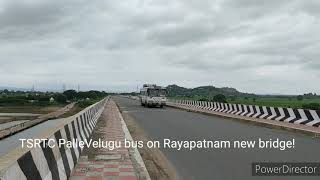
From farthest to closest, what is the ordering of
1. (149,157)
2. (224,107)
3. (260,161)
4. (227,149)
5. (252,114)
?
(224,107) → (252,114) → (227,149) → (149,157) → (260,161)

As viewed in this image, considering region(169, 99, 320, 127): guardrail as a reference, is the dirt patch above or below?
below

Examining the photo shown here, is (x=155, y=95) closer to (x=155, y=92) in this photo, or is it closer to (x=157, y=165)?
(x=155, y=92)

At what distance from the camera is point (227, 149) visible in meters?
13.9

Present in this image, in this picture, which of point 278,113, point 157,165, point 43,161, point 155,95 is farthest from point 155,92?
point 43,161

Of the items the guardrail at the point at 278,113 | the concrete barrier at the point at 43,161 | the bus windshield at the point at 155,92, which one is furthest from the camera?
the bus windshield at the point at 155,92

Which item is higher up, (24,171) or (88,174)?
(24,171)

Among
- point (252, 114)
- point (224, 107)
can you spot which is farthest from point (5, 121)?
point (252, 114)

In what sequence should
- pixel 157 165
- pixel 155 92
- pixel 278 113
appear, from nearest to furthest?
pixel 157 165 < pixel 278 113 < pixel 155 92

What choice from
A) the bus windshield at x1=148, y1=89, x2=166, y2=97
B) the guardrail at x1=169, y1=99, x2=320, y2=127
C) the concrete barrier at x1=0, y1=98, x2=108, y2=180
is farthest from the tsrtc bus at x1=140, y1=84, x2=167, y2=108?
the concrete barrier at x1=0, y1=98, x2=108, y2=180

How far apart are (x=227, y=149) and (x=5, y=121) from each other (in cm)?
8697

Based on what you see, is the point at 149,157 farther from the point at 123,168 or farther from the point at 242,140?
the point at 242,140

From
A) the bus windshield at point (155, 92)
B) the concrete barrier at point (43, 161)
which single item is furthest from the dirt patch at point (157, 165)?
the bus windshield at point (155, 92)

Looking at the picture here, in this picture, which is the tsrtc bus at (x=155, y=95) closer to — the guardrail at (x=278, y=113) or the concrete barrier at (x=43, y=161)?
the guardrail at (x=278, y=113)

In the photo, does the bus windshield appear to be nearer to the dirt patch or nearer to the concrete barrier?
the dirt patch
